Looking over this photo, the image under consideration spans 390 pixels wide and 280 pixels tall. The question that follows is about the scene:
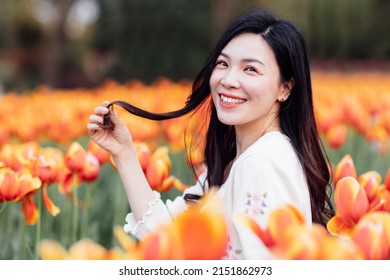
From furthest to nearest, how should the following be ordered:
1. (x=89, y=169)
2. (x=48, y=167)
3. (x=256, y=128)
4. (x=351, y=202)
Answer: (x=89, y=169) < (x=48, y=167) < (x=256, y=128) < (x=351, y=202)

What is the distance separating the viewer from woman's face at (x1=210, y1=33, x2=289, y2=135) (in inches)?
61.2

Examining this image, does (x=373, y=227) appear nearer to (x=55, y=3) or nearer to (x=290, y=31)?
(x=290, y=31)

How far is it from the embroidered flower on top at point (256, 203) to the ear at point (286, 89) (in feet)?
1.14

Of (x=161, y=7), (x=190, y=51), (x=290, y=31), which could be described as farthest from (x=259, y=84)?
(x=190, y=51)

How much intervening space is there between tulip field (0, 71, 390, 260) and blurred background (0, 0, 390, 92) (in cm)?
287

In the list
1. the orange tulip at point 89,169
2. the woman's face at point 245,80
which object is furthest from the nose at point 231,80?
the orange tulip at point 89,169

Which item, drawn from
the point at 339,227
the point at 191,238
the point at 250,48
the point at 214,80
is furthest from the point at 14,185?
the point at 191,238

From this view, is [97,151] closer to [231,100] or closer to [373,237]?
[231,100]

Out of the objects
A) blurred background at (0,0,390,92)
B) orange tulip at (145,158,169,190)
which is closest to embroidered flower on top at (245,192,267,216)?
orange tulip at (145,158,169,190)

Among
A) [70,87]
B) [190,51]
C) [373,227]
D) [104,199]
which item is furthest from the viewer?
[70,87]

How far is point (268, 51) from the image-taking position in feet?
5.20

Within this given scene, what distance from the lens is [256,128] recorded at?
1.68m

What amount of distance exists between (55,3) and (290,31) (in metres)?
10.7

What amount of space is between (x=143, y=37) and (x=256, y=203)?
7.67 metres
